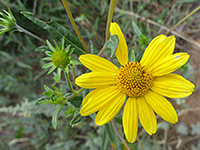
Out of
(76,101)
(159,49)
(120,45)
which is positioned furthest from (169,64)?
(76,101)

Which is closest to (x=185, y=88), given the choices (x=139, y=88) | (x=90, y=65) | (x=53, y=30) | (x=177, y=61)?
(x=177, y=61)

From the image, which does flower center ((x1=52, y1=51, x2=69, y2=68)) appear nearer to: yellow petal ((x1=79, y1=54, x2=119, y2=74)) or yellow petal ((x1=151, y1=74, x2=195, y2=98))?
yellow petal ((x1=79, y1=54, x2=119, y2=74))

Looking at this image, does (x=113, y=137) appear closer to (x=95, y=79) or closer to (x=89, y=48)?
(x=95, y=79)

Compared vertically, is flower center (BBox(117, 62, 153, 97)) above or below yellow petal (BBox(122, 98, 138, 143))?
above

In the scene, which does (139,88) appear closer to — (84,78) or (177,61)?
(177,61)

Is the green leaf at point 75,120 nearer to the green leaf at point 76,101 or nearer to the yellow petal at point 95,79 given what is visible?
the green leaf at point 76,101

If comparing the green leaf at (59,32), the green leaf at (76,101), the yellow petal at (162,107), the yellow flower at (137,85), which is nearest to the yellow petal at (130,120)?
the yellow flower at (137,85)

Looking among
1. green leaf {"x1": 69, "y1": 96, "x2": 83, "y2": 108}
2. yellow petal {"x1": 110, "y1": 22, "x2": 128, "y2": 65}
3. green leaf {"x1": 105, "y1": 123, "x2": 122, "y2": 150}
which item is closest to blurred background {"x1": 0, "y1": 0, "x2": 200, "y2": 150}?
green leaf {"x1": 105, "y1": 123, "x2": 122, "y2": 150}
